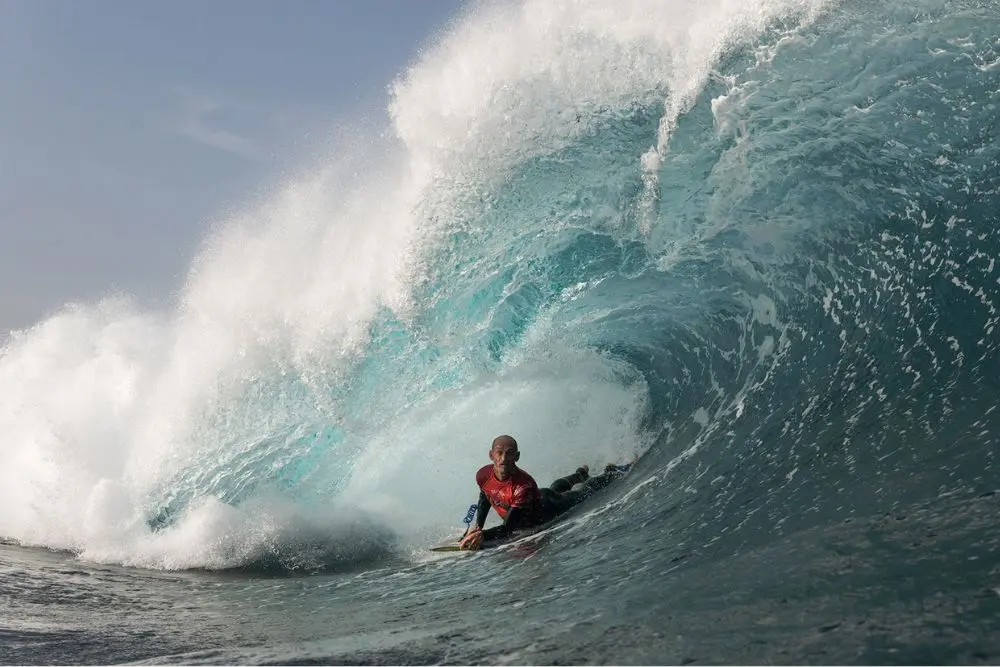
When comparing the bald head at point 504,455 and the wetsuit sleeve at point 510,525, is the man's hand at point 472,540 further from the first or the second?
the bald head at point 504,455

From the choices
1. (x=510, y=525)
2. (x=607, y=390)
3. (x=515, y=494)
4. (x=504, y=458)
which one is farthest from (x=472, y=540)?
(x=607, y=390)

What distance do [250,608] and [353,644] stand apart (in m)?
2.38

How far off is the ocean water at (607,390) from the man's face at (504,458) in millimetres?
915

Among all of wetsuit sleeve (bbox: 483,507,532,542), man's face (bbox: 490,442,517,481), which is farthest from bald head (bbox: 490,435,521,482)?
wetsuit sleeve (bbox: 483,507,532,542)

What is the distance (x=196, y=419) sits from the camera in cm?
1184

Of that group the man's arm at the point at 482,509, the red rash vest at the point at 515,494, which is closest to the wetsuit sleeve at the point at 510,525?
the red rash vest at the point at 515,494

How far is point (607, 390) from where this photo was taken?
1145 centimetres

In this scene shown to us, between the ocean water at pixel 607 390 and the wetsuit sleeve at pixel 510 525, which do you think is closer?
the ocean water at pixel 607 390

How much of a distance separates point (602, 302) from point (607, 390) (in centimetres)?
139

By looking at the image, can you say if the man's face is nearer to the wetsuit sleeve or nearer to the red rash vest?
the red rash vest

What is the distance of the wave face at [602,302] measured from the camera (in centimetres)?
747

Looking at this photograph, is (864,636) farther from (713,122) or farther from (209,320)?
(209,320)

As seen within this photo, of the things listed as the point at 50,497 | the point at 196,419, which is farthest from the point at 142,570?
the point at 50,497

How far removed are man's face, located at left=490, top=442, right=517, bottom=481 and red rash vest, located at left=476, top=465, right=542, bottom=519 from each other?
0.07 m
